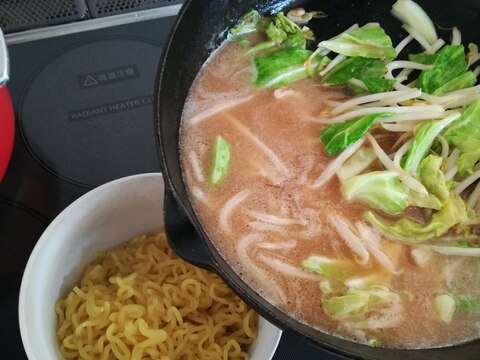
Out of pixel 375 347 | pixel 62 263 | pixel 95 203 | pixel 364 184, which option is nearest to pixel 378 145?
pixel 364 184

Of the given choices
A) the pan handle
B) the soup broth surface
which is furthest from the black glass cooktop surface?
the pan handle

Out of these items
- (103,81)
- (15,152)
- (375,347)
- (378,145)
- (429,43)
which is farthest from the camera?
(103,81)

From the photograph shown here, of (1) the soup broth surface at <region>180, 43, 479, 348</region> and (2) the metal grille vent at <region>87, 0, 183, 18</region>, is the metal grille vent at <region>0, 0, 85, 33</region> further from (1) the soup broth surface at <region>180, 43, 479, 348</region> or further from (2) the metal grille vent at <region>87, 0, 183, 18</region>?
(1) the soup broth surface at <region>180, 43, 479, 348</region>

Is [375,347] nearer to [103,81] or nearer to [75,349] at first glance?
[75,349]

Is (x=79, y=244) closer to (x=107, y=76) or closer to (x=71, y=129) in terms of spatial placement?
(x=71, y=129)

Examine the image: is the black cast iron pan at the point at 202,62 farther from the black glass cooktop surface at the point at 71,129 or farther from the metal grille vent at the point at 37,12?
the metal grille vent at the point at 37,12

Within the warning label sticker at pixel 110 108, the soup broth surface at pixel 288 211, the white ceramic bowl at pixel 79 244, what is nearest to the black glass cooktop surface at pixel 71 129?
the warning label sticker at pixel 110 108

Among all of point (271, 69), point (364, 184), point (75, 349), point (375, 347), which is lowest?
point (75, 349)
